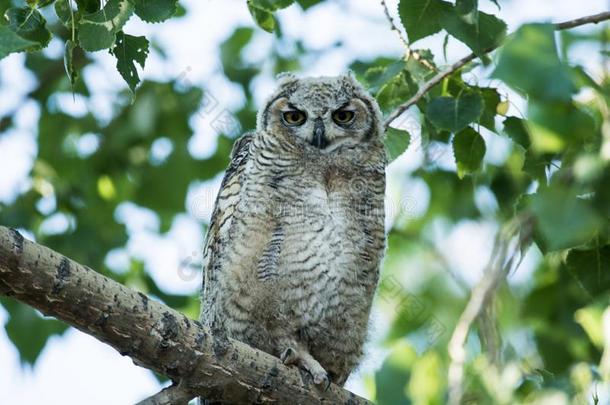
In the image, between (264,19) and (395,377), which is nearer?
(395,377)

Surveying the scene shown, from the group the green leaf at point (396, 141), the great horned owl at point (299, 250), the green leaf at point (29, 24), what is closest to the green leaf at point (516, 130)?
the green leaf at point (396, 141)

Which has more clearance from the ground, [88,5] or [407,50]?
[88,5]

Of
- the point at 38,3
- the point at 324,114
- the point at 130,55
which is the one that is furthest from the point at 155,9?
the point at 324,114

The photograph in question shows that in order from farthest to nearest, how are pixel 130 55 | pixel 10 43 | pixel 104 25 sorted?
pixel 130 55
pixel 104 25
pixel 10 43

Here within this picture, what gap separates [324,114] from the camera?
419cm

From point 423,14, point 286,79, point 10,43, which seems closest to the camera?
point 10,43

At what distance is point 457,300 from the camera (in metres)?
7.00

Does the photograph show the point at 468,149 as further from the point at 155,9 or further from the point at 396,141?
the point at 155,9

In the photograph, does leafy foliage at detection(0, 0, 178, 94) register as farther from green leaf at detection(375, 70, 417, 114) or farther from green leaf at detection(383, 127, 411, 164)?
green leaf at detection(383, 127, 411, 164)

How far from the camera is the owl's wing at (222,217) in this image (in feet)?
12.7

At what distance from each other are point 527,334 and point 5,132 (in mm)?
3808

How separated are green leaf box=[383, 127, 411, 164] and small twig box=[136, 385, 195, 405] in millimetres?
1271

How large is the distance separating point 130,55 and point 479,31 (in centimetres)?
110

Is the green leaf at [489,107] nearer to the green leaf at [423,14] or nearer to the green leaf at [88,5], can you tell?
the green leaf at [423,14]
